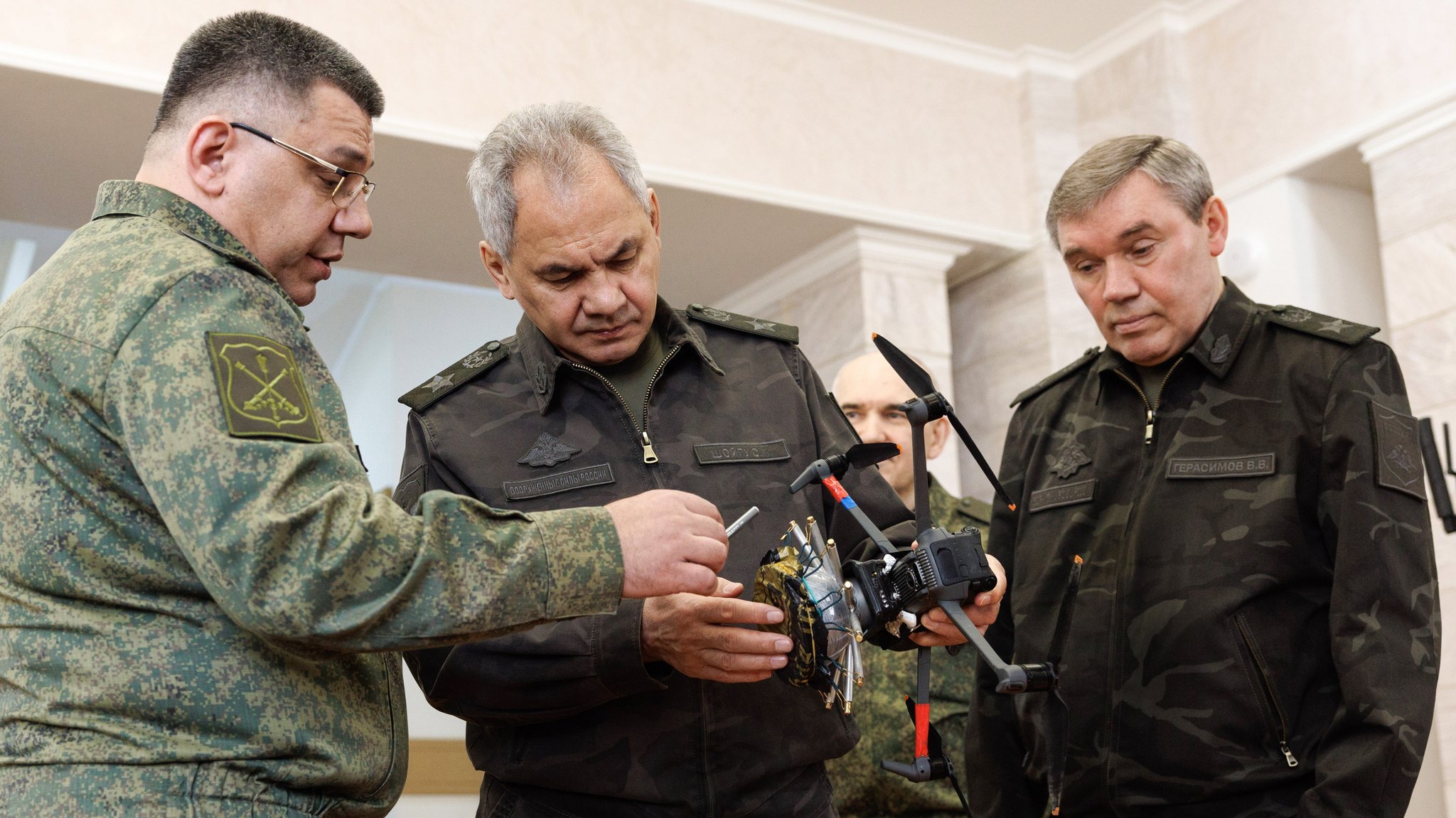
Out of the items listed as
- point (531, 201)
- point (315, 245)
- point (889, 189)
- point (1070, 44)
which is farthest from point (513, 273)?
point (1070, 44)

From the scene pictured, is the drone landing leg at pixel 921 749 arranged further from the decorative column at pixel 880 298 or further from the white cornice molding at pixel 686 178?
the decorative column at pixel 880 298

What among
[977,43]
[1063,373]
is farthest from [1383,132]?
[1063,373]

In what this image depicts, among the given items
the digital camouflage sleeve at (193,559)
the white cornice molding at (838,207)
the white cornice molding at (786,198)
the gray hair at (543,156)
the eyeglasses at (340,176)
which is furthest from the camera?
the white cornice molding at (838,207)

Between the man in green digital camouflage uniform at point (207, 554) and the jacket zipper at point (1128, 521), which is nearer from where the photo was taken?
the man in green digital camouflage uniform at point (207, 554)

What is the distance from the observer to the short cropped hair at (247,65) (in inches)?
65.6

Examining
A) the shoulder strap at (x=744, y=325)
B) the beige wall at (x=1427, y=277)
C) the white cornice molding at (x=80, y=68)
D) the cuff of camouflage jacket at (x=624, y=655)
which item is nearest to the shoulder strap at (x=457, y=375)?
the shoulder strap at (x=744, y=325)

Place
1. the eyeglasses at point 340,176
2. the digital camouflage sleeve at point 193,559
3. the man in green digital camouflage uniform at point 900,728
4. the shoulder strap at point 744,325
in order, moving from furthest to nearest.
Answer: the man in green digital camouflage uniform at point 900,728 → the shoulder strap at point 744,325 → the eyeglasses at point 340,176 → the digital camouflage sleeve at point 193,559

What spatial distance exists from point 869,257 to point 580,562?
12.9ft

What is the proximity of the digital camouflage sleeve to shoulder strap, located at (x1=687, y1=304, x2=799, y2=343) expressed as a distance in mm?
771

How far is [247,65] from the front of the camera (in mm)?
1673

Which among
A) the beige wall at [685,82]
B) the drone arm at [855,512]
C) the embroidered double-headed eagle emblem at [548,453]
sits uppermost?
the beige wall at [685,82]

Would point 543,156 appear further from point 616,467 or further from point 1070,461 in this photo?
point 1070,461

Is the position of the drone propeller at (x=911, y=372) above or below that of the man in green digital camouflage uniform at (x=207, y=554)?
above

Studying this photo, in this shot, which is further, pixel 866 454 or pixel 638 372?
pixel 638 372
